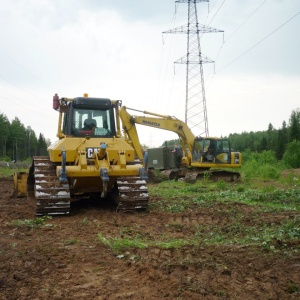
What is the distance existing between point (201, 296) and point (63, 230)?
167 inches

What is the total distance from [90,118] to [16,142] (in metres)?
83.0

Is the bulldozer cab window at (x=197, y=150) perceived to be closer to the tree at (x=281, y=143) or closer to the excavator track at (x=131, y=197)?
the excavator track at (x=131, y=197)

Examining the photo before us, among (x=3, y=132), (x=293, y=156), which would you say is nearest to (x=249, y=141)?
(x=293, y=156)

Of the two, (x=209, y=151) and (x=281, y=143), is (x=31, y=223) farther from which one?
(x=281, y=143)

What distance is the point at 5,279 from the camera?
488cm

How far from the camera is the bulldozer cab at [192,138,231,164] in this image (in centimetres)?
2177

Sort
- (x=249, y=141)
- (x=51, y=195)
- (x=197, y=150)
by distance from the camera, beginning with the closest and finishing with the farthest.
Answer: (x=51, y=195) → (x=197, y=150) → (x=249, y=141)

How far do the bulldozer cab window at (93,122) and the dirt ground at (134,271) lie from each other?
378 centimetres

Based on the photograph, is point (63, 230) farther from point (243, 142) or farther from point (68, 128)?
point (243, 142)

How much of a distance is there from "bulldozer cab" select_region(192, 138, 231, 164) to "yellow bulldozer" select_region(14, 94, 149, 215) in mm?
10959

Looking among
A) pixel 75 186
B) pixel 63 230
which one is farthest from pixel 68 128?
pixel 63 230

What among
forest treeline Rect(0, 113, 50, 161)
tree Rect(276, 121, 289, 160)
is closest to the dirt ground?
tree Rect(276, 121, 289, 160)

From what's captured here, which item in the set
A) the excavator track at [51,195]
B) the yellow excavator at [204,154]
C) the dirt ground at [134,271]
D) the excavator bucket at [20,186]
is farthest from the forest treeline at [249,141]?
the dirt ground at [134,271]

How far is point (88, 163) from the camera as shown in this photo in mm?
10203
